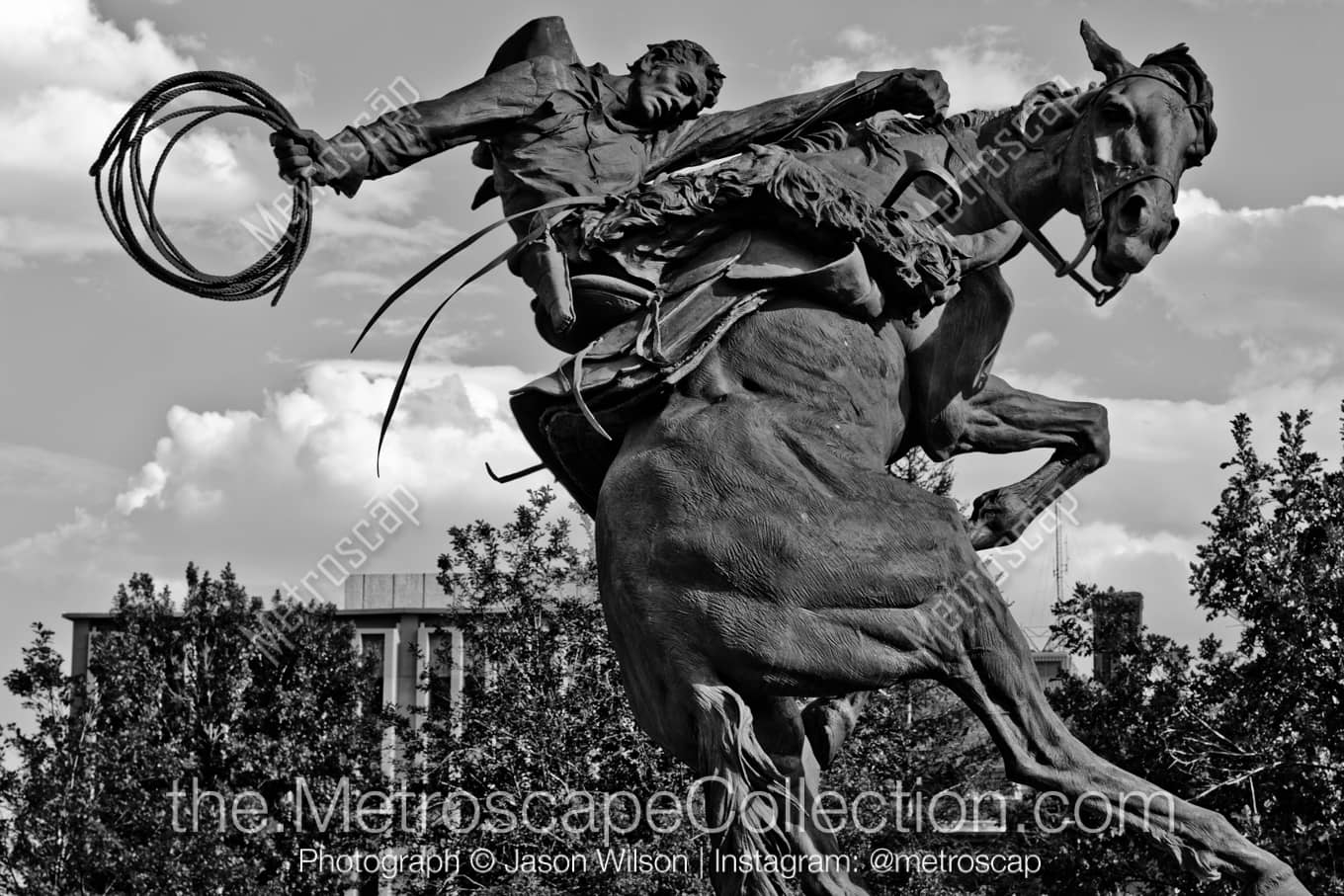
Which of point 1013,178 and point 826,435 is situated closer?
point 826,435

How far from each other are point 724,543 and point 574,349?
100cm

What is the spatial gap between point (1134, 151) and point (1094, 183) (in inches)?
6.4

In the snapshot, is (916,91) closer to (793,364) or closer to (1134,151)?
(1134,151)

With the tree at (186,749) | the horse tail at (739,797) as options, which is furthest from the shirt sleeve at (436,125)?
the tree at (186,749)

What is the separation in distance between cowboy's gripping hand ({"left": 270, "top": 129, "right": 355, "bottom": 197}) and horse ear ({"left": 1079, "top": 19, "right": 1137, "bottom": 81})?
8.34 ft

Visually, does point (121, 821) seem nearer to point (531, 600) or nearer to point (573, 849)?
point (531, 600)

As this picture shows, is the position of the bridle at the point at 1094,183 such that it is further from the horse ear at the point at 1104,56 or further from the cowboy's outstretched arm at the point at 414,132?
the cowboy's outstretched arm at the point at 414,132

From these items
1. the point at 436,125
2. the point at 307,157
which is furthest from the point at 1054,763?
the point at 307,157

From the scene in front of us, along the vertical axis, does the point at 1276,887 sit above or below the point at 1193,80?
below

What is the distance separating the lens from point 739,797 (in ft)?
19.3

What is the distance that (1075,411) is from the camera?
23.6 feet

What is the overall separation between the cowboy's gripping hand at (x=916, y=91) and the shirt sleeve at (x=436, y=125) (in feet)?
3.78

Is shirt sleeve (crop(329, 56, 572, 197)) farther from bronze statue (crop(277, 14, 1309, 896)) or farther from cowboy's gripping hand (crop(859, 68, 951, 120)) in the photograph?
cowboy's gripping hand (crop(859, 68, 951, 120))

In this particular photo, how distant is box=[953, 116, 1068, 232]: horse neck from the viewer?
688 cm
